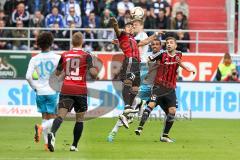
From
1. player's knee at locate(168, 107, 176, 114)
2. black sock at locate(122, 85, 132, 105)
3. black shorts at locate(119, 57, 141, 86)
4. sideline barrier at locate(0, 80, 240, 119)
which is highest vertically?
black shorts at locate(119, 57, 141, 86)

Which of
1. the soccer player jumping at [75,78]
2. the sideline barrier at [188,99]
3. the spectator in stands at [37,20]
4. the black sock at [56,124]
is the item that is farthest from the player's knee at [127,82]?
the spectator in stands at [37,20]

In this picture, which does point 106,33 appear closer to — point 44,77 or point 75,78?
point 44,77

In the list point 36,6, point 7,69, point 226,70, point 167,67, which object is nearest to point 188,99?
point 226,70

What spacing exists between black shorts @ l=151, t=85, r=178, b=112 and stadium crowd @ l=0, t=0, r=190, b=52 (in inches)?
440

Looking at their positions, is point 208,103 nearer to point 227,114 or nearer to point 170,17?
point 227,114

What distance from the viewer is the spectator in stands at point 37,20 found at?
29422mm

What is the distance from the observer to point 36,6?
98.6ft

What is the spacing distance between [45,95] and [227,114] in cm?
1027

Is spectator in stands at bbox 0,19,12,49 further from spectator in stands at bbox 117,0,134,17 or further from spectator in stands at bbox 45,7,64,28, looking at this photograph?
spectator in stands at bbox 117,0,134,17

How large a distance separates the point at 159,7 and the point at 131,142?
13.3 meters

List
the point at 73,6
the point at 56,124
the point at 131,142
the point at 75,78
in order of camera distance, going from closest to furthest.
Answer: the point at 56,124, the point at 75,78, the point at 131,142, the point at 73,6

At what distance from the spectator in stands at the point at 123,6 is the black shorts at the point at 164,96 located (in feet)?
38.1

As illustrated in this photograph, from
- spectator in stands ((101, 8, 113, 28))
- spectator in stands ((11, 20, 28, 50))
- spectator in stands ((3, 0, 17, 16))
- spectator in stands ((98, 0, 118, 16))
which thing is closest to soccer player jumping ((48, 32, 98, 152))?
spectator in stands ((11, 20, 28, 50))

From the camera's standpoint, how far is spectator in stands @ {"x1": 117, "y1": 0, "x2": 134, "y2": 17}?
29562 millimetres
